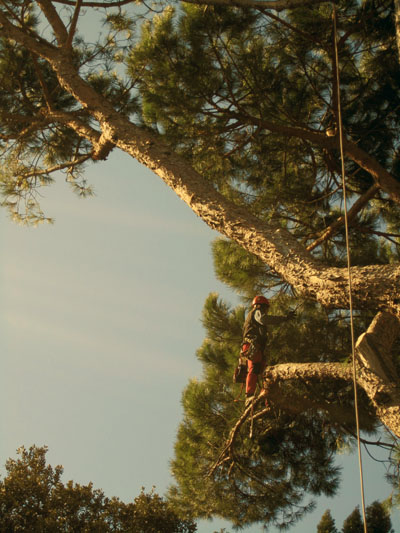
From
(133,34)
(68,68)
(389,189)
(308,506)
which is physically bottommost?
(308,506)

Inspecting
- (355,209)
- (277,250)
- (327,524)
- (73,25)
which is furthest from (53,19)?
(327,524)

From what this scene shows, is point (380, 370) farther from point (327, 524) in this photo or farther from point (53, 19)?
point (327, 524)

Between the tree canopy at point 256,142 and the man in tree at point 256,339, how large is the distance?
0.29 meters

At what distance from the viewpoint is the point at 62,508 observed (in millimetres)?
4309

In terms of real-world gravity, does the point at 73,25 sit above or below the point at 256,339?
above

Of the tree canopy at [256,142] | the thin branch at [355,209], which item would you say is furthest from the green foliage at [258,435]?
the thin branch at [355,209]

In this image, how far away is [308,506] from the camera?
4.63m

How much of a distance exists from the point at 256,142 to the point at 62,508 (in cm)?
351

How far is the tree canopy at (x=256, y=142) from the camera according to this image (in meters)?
3.97

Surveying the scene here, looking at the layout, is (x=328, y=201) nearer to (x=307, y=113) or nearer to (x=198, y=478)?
(x=307, y=113)

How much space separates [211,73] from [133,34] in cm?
106

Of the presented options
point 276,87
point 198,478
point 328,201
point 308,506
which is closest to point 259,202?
point 328,201

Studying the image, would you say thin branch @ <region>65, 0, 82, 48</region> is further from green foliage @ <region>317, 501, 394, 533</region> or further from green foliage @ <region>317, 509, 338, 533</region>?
green foliage @ <region>317, 509, 338, 533</region>

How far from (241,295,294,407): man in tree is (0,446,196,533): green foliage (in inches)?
75.4
